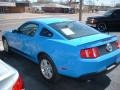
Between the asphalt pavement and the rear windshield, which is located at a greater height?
the rear windshield

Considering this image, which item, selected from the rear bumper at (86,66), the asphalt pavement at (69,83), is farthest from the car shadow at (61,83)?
the rear bumper at (86,66)

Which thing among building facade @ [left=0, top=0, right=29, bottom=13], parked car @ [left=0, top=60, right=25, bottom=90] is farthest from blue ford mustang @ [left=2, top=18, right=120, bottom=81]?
building facade @ [left=0, top=0, right=29, bottom=13]

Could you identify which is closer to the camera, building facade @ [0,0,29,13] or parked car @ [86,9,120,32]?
parked car @ [86,9,120,32]

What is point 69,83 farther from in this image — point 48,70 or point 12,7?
point 12,7

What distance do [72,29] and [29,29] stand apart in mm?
1476

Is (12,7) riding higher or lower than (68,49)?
higher

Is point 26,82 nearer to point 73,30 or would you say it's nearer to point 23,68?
point 23,68

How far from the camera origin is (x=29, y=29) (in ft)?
23.1

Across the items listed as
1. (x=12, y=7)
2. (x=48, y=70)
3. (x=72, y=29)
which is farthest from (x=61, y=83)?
(x=12, y=7)

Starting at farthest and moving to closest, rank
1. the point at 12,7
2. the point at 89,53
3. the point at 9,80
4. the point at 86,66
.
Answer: the point at 12,7 → the point at 89,53 → the point at 86,66 → the point at 9,80

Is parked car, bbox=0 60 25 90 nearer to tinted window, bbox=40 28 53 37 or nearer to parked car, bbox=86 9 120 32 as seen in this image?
tinted window, bbox=40 28 53 37

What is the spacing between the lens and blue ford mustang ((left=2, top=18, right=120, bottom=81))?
200 inches

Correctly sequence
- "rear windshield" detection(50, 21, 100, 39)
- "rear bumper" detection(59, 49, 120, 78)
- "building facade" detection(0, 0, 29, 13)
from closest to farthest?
1. "rear bumper" detection(59, 49, 120, 78)
2. "rear windshield" detection(50, 21, 100, 39)
3. "building facade" detection(0, 0, 29, 13)

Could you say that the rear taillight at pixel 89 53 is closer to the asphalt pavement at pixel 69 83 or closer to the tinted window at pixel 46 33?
the asphalt pavement at pixel 69 83
